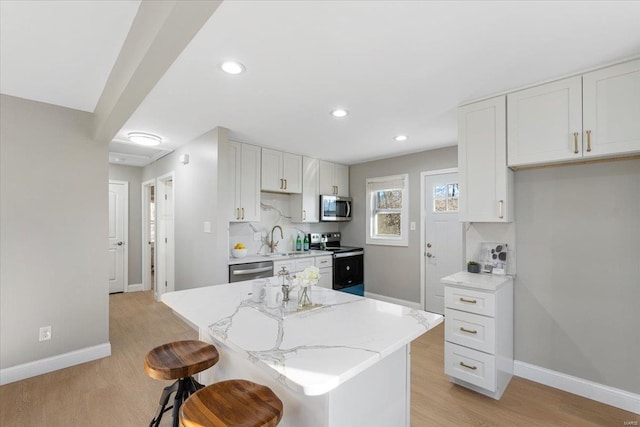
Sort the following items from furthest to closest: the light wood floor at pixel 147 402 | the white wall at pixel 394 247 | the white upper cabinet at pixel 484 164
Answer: the white wall at pixel 394 247, the white upper cabinet at pixel 484 164, the light wood floor at pixel 147 402

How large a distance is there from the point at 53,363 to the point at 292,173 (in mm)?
3369

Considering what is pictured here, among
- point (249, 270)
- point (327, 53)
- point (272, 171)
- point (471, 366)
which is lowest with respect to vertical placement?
point (471, 366)

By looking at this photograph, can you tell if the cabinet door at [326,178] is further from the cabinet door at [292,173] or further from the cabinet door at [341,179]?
the cabinet door at [292,173]

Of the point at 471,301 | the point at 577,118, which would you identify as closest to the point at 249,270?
the point at 471,301

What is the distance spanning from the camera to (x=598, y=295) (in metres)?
2.30

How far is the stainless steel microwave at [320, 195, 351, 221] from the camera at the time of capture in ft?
15.9

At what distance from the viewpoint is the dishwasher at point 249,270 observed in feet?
11.0

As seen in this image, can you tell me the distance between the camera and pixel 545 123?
2.24 meters

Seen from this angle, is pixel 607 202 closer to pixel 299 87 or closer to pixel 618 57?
pixel 618 57

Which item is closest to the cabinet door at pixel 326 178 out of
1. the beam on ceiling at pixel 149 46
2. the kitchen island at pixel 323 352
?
the beam on ceiling at pixel 149 46

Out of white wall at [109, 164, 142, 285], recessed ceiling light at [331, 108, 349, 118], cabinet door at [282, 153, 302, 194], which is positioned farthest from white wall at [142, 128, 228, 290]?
white wall at [109, 164, 142, 285]

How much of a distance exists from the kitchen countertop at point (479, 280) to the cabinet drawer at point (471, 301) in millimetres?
55

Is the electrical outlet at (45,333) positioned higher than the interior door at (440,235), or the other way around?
the interior door at (440,235)

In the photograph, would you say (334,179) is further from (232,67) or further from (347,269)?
(232,67)
